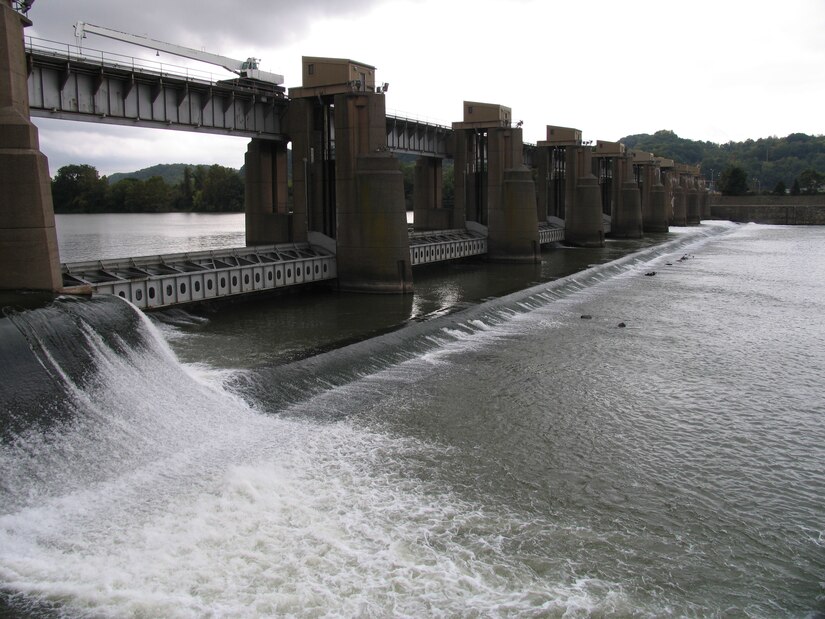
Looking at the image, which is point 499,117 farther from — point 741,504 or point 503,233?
point 741,504

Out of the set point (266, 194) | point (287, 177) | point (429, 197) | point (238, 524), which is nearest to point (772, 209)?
point (429, 197)

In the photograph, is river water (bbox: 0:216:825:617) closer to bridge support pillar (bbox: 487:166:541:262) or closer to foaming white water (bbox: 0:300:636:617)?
foaming white water (bbox: 0:300:636:617)

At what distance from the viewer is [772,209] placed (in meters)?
138

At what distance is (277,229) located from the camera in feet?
124

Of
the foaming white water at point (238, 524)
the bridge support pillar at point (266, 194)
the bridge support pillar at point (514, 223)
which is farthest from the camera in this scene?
the bridge support pillar at point (514, 223)

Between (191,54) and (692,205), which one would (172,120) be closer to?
(191,54)

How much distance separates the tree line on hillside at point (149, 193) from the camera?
109 m

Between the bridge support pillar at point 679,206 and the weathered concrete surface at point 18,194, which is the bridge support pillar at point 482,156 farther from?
the bridge support pillar at point 679,206

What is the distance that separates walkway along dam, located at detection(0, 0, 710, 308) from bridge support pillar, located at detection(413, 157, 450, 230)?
11cm

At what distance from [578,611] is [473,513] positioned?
9.55 ft

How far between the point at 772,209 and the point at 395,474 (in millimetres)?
142697

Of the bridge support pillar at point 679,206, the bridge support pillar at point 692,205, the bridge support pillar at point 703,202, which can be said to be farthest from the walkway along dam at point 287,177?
the bridge support pillar at point 703,202

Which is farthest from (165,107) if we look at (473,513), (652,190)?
(652,190)

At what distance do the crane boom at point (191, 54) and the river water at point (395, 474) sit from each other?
31839 millimetres
